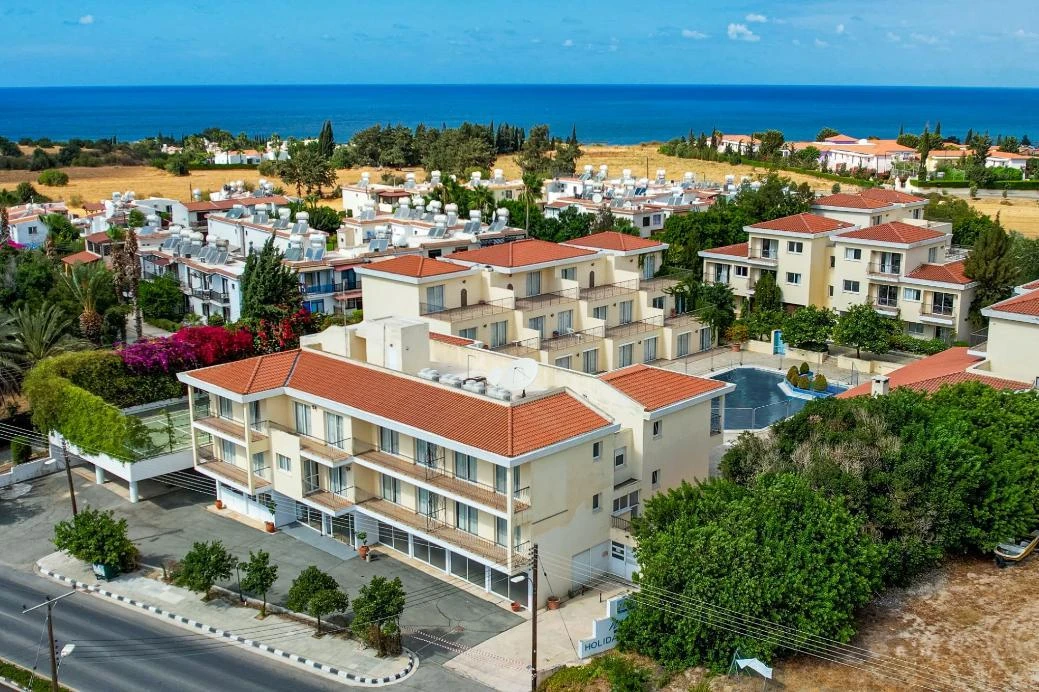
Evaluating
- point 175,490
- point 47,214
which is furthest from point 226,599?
point 47,214

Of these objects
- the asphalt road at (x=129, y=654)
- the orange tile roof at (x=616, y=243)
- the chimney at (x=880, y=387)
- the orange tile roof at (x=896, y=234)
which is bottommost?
the asphalt road at (x=129, y=654)

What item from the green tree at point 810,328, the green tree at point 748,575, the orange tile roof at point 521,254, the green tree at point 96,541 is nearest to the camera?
the green tree at point 748,575

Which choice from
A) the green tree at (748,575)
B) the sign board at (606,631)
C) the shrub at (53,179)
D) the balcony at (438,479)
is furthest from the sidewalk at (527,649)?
the shrub at (53,179)

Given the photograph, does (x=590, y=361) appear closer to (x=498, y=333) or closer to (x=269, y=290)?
(x=498, y=333)

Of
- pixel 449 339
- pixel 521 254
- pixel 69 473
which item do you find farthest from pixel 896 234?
pixel 69 473

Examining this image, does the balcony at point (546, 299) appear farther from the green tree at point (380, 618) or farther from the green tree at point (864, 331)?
the green tree at point (380, 618)

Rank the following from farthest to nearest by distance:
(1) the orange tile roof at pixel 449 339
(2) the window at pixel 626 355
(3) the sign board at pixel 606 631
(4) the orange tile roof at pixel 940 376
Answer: (2) the window at pixel 626 355 < (1) the orange tile roof at pixel 449 339 < (4) the orange tile roof at pixel 940 376 < (3) the sign board at pixel 606 631

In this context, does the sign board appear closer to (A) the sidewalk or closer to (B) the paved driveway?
(A) the sidewalk
